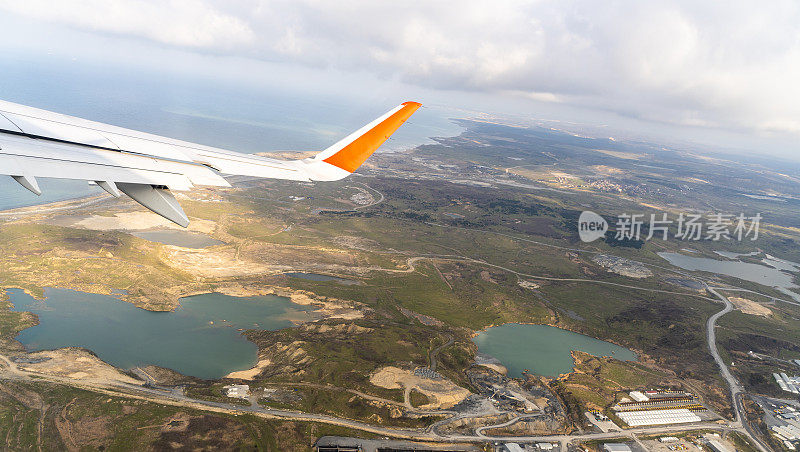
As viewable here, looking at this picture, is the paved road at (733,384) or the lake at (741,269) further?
the lake at (741,269)

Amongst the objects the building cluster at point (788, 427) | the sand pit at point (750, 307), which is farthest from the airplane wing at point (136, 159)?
the sand pit at point (750, 307)

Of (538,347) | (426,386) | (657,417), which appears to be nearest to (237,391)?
(426,386)

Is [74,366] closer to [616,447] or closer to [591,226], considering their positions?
[616,447]

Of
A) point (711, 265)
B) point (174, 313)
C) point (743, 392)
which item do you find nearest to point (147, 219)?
point (174, 313)

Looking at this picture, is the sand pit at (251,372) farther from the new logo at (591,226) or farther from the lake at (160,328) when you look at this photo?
the new logo at (591,226)

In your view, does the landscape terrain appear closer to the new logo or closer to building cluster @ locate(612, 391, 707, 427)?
building cluster @ locate(612, 391, 707, 427)

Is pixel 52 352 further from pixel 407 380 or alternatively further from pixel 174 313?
pixel 407 380
